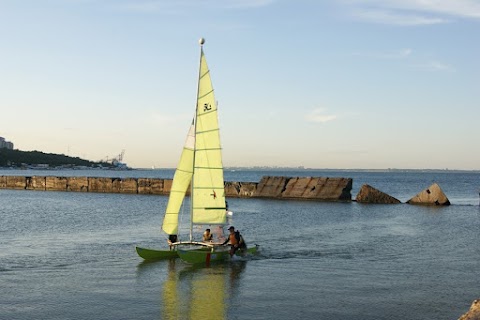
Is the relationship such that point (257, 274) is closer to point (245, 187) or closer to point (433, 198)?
point (433, 198)

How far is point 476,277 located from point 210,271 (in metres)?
11.1

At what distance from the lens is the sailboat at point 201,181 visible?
92.0ft

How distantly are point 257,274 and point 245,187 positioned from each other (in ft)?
184

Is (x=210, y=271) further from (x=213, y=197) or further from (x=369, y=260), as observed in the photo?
(x=369, y=260)

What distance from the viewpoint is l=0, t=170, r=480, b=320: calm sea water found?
1898 centimetres

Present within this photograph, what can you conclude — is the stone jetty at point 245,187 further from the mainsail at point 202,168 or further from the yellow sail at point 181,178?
Answer: the yellow sail at point 181,178

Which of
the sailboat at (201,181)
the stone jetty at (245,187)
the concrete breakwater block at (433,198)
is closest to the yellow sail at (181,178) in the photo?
the sailboat at (201,181)

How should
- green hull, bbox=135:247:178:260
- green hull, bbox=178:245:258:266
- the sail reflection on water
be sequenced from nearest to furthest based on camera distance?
1. the sail reflection on water
2. green hull, bbox=178:245:258:266
3. green hull, bbox=135:247:178:260

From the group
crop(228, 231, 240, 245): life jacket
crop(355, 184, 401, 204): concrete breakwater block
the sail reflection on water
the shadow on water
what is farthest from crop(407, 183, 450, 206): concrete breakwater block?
the sail reflection on water

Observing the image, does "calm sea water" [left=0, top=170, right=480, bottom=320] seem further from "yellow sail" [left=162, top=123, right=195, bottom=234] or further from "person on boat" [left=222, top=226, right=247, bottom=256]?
"yellow sail" [left=162, top=123, right=195, bottom=234]

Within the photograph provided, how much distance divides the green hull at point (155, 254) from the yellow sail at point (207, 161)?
2115 mm

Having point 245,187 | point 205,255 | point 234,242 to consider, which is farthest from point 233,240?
point 245,187

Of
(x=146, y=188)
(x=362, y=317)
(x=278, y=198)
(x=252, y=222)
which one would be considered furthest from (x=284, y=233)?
(x=146, y=188)

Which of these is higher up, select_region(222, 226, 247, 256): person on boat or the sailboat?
the sailboat
